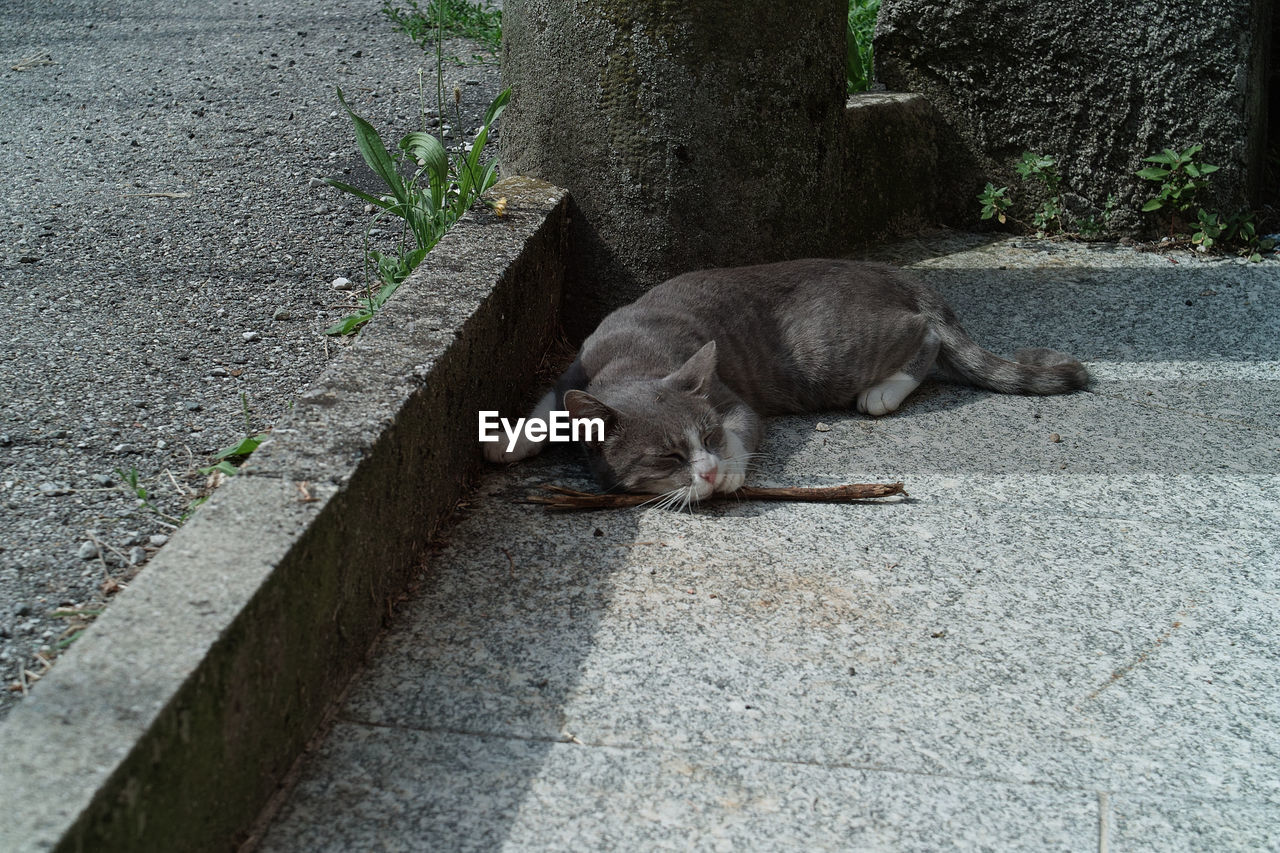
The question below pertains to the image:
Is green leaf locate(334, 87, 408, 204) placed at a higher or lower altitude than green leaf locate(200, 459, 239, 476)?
higher

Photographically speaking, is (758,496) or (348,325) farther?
(348,325)

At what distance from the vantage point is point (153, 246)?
396cm

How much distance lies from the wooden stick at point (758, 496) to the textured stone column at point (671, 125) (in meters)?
1.16

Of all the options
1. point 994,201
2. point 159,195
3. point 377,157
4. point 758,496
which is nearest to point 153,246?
point 159,195

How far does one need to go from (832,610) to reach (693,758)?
605mm

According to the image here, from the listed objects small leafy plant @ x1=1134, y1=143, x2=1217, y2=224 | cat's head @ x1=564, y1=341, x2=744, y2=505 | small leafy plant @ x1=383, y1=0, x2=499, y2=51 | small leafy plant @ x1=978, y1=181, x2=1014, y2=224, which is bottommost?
cat's head @ x1=564, y1=341, x2=744, y2=505

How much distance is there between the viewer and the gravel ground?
2586mm

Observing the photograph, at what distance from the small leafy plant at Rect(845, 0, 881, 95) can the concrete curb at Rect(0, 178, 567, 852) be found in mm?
2602

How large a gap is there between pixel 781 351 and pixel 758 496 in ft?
2.77

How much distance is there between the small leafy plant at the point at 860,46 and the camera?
A: 4.97 m

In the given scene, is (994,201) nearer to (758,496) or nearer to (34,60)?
(758,496)

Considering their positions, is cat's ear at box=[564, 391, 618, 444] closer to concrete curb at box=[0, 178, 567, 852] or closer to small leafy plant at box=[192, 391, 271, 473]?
concrete curb at box=[0, 178, 567, 852]

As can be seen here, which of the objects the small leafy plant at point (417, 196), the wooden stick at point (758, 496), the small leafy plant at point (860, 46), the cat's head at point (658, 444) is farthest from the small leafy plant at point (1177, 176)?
the small leafy plant at point (417, 196)

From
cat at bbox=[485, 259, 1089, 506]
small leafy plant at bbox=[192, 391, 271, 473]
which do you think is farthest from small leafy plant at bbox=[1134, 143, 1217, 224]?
small leafy plant at bbox=[192, 391, 271, 473]
